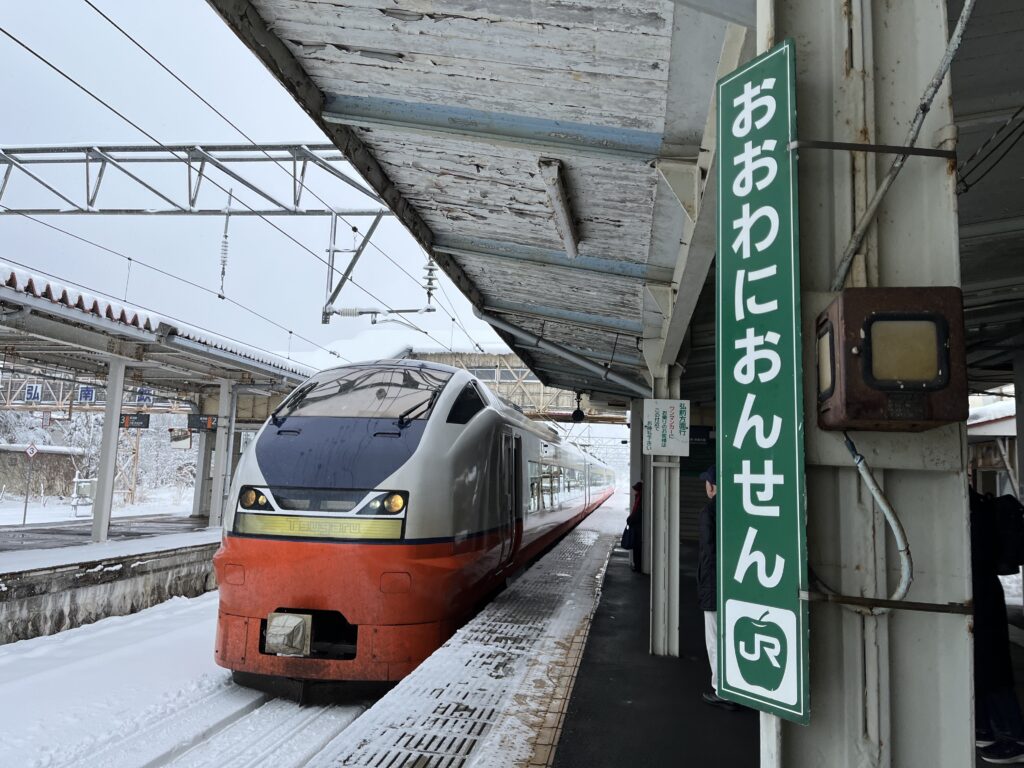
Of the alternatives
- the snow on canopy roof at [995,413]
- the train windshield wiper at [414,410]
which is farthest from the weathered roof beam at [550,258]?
the snow on canopy roof at [995,413]

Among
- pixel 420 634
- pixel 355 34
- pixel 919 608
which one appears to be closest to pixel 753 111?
pixel 919 608

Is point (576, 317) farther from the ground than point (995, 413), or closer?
farther from the ground

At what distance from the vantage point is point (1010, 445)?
417 inches

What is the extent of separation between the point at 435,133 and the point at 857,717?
290cm

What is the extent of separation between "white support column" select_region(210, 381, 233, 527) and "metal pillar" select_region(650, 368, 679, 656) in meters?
11.4

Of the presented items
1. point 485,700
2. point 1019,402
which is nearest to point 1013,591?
point 1019,402

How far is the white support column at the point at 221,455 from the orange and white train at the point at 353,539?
977 centimetres

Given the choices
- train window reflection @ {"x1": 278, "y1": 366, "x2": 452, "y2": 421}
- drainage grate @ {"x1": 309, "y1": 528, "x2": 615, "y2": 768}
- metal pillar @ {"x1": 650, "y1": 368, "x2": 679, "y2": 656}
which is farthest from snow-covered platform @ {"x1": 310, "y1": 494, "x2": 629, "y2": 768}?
train window reflection @ {"x1": 278, "y1": 366, "x2": 452, "y2": 421}

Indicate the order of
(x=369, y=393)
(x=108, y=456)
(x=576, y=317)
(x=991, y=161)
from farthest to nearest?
(x=108, y=456) < (x=576, y=317) < (x=369, y=393) < (x=991, y=161)

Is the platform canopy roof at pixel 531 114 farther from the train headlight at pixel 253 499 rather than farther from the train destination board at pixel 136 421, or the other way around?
the train destination board at pixel 136 421

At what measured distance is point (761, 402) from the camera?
5.35 feet

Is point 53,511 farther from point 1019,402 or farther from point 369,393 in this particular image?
point 1019,402

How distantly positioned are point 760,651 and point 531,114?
2.54 m

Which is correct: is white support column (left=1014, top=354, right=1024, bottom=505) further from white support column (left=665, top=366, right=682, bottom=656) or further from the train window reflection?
the train window reflection
